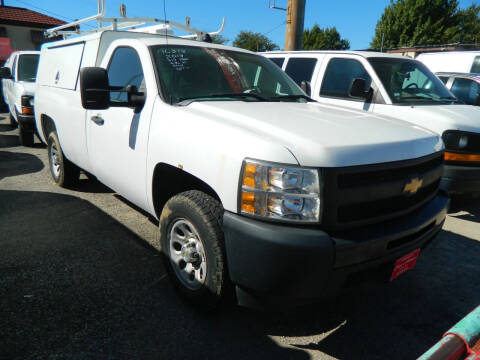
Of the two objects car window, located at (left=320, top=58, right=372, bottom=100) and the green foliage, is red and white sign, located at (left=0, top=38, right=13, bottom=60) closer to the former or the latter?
car window, located at (left=320, top=58, right=372, bottom=100)

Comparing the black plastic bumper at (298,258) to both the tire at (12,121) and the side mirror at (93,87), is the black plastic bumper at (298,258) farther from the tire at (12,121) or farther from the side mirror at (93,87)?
the tire at (12,121)

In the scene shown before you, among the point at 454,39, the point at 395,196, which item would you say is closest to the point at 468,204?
the point at 395,196

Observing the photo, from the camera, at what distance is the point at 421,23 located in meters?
37.4

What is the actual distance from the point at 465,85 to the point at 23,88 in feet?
30.3

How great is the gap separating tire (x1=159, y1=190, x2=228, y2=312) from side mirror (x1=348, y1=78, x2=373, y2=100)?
3444mm

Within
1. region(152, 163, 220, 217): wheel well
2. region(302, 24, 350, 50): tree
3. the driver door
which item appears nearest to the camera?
region(152, 163, 220, 217): wheel well

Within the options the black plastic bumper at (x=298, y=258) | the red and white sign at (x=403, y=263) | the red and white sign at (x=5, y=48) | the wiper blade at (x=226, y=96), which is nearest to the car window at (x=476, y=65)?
the wiper blade at (x=226, y=96)

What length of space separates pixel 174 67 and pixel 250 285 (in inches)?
73.9

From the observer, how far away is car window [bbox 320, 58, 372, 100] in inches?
206

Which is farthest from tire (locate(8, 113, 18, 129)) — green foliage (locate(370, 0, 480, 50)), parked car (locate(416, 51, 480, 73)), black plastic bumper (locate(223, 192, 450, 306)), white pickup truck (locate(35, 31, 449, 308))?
green foliage (locate(370, 0, 480, 50))

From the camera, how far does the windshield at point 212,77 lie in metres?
2.84

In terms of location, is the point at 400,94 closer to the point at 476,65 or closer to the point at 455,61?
the point at 476,65

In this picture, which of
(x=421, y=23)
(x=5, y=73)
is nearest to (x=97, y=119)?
(x=5, y=73)

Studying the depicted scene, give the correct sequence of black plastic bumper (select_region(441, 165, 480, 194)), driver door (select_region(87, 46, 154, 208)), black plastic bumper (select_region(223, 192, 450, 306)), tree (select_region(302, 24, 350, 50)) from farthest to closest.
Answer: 1. tree (select_region(302, 24, 350, 50))
2. black plastic bumper (select_region(441, 165, 480, 194))
3. driver door (select_region(87, 46, 154, 208))
4. black plastic bumper (select_region(223, 192, 450, 306))
